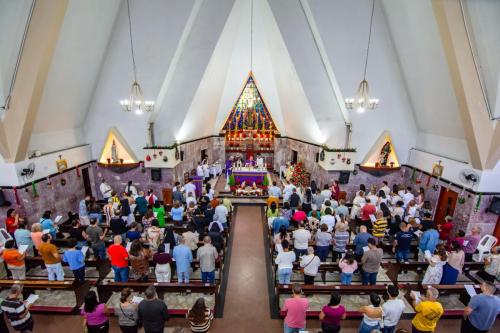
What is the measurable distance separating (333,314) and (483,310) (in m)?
2.58

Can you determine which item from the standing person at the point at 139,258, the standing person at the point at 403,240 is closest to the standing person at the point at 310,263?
the standing person at the point at 403,240

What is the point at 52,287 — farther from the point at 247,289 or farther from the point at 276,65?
the point at 276,65

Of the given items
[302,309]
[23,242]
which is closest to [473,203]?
[302,309]

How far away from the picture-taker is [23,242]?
6469 millimetres

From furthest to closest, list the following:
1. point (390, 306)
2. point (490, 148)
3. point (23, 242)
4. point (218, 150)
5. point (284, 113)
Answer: point (218, 150) → point (284, 113) → point (490, 148) → point (23, 242) → point (390, 306)

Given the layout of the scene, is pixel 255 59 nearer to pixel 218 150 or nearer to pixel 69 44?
pixel 218 150

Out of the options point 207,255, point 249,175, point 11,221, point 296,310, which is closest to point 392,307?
point 296,310

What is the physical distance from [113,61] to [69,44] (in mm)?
1766

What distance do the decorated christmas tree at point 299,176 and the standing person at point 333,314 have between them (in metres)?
9.08

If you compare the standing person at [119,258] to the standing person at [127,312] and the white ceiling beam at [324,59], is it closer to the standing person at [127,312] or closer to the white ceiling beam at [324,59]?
the standing person at [127,312]

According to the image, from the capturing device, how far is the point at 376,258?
18.6 ft

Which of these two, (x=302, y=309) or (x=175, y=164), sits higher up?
(x=175, y=164)

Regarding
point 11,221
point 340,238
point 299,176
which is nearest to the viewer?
point 340,238

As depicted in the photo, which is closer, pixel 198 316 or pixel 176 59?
pixel 198 316
